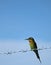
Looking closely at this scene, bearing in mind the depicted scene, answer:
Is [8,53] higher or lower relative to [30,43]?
lower

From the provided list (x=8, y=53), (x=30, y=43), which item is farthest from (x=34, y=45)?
(x=8, y=53)

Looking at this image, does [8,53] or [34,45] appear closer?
[8,53]

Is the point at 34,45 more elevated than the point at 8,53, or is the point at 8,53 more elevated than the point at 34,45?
the point at 34,45

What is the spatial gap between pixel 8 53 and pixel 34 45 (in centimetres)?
620

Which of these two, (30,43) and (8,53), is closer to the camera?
(8,53)

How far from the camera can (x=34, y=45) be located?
15.9 metres

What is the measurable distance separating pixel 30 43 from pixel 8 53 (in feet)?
20.7

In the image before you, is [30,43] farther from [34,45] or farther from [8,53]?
[8,53]

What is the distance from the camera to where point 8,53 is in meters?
9.84

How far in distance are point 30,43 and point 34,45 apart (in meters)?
0.36
